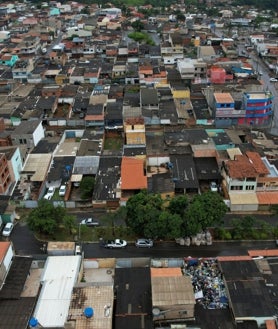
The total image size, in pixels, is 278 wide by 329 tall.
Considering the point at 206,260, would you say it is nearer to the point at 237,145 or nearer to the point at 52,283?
the point at 52,283

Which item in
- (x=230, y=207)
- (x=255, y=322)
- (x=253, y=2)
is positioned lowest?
(x=253, y=2)

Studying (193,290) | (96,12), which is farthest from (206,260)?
(96,12)

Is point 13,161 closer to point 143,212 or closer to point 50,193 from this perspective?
point 50,193

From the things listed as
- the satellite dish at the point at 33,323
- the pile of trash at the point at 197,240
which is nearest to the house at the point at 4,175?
the satellite dish at the point at 33,323

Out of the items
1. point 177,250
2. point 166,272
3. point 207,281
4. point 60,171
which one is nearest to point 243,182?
point 177,250

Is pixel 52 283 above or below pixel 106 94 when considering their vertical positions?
above

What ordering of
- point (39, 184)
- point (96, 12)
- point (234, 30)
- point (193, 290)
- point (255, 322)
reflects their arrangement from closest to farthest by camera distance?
point (255, 322), point (193, 290), point (39, 184), point (234, 30), point (96, 12)
